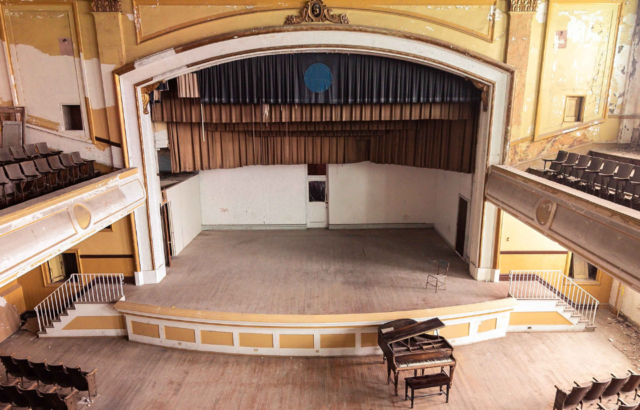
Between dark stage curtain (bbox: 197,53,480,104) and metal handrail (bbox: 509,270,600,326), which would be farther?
dark stage curtain (bbox: 197,53,480,104)

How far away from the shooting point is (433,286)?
920 cm

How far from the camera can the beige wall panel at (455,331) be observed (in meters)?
8.25

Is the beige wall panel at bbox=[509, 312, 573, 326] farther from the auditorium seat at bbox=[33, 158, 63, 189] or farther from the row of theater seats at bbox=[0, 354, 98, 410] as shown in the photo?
the auditorium seat at bbox=[33, 158, 63, 189]

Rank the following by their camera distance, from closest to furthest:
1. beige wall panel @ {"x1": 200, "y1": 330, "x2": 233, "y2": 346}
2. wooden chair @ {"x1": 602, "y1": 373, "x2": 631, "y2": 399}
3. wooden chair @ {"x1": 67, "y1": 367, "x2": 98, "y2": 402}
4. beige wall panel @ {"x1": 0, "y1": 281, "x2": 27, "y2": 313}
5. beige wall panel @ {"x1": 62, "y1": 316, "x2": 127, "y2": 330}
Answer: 1. wooden chair @ {"x1": 602, "y1": 373, "x2": 631, "y2": 399}
2. wooden chair @ {"x1": 67, "y1": 367, "x2": 98, "y2": 402}
3. beige wall panel @ {"x1": 200, "y1": 330, "x2": 233, "y2": 346}
4. beige wall panel @ {"x1": 62, "y1": 316, "x2": 127, "y2": 330}
5. beige wall panel @ {"x1": 0, "y1": 281, "x2": 27, "y2": 313}

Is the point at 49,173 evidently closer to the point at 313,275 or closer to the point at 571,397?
the point at 313,275

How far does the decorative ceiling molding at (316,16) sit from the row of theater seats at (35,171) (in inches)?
211

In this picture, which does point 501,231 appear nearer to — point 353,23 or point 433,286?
point 433,286

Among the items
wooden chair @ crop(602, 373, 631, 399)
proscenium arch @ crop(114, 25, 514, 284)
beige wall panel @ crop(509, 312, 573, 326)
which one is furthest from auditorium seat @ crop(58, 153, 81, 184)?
wooden chair @ crop(602, 373, 631, 399)

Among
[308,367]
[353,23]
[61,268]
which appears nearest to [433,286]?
[308,367]

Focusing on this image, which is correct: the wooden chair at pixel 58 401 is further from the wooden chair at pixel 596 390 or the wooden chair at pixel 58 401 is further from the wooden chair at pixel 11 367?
the wooden chair at pixel 596 390

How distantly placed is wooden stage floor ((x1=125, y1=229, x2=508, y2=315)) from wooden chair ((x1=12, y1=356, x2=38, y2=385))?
2.16 metres

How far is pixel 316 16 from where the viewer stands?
834cm

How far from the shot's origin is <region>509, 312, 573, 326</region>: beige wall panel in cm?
869

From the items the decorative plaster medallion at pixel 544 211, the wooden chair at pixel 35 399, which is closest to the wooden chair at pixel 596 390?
the decorative plaster medallion at pixel 544 211
